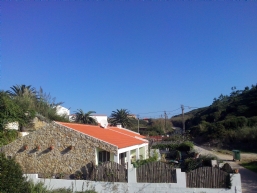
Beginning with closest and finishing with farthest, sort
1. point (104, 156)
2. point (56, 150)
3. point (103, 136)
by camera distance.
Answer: point (56, 150) → point (104, 156) → point (103, 136)

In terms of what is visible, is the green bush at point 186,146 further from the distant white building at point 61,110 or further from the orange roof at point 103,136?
the distant white building at point 61,110

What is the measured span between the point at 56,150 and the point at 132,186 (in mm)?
5640

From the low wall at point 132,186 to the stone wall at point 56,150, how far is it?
1.81 meters

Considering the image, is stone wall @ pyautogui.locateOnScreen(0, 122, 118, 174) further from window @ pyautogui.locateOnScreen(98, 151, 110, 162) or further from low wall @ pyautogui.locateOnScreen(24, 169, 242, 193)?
window @ pyautogui.locateOnScreen(98, 151, 110, 162)

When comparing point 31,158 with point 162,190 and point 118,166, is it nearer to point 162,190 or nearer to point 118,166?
point 118,166

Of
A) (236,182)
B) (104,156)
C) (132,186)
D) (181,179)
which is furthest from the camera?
(104,156)

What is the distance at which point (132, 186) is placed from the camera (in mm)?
11500

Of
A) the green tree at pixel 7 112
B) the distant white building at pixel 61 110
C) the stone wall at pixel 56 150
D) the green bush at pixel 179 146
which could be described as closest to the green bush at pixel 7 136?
the green tree at pixel 7 112

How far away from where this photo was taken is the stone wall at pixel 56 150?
14.2 meters

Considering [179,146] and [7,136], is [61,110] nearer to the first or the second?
[179,146]

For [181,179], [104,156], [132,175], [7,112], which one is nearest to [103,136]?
[104,156]

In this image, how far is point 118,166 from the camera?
1200 centimetres

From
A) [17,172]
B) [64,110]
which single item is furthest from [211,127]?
[17,172]

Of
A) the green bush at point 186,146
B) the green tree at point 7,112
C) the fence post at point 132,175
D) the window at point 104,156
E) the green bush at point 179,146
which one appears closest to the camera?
the fence post at point 132,175
